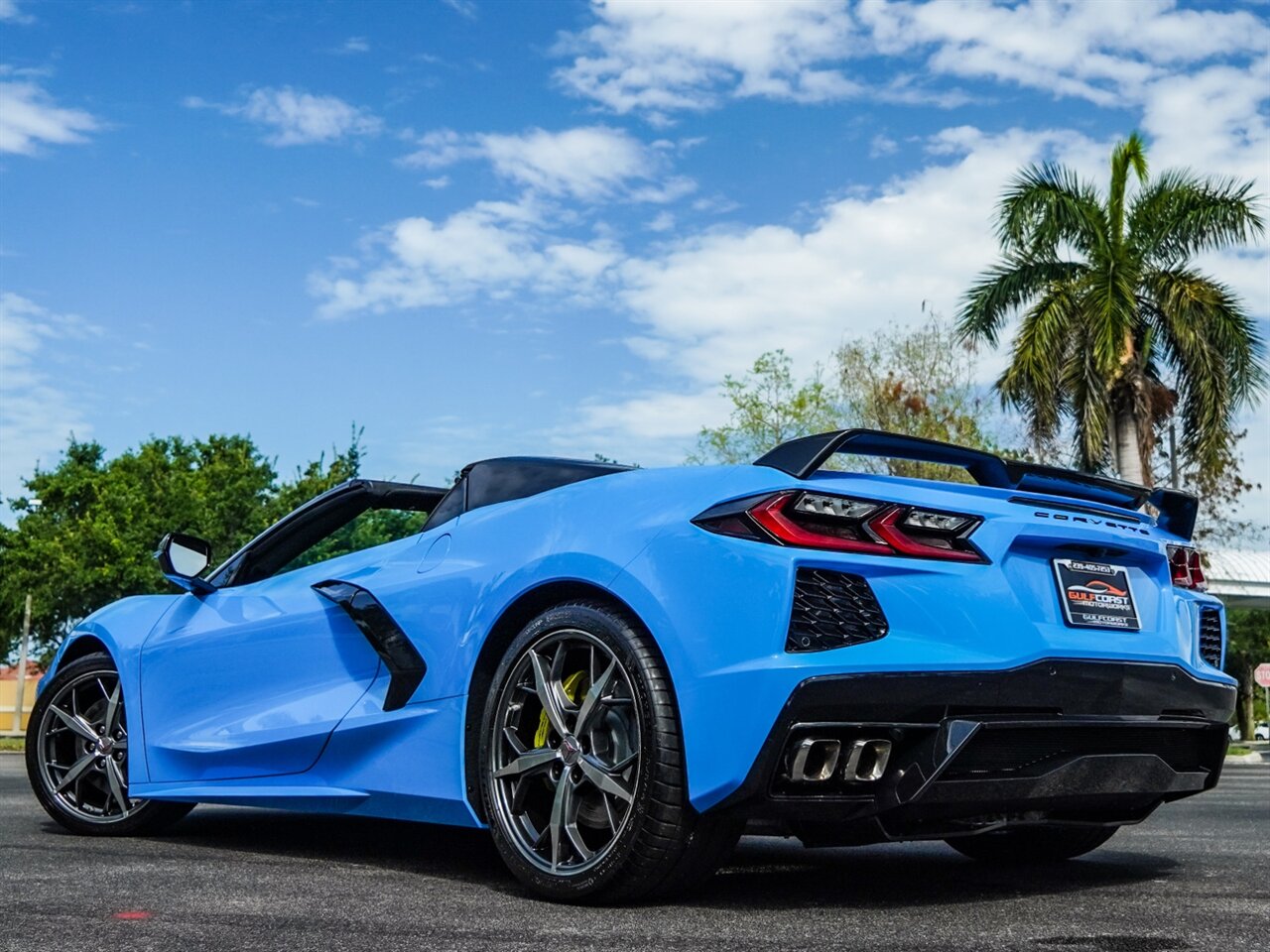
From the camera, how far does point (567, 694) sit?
391 centimetres

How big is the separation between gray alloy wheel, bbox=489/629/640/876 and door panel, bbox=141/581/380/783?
2.49 feet

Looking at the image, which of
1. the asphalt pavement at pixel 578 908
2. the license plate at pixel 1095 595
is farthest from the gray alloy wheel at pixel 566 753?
the license plate at pixel 1095 595

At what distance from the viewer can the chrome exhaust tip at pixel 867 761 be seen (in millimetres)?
3445

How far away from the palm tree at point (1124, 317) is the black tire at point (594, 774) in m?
21.5

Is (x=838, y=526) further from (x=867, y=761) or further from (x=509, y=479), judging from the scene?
(x=509, y=479)

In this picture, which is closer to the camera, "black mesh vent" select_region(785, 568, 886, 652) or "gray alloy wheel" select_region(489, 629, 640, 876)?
"black mesh vent" select_region(785, 568, 886, 652)

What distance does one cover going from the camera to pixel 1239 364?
24422 millimetres

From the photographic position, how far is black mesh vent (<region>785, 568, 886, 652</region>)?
135 inches

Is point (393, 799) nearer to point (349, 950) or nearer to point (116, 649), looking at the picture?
point (349, 950)

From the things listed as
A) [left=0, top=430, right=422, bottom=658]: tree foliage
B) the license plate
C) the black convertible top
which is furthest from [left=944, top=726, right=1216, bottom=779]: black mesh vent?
[left=0, top=430, right=422, bottom=658]: tree foliage

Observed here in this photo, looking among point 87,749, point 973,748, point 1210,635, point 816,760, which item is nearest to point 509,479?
point 816,760

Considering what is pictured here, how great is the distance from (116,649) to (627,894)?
9.76ft

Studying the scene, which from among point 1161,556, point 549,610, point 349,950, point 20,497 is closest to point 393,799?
point 549,610

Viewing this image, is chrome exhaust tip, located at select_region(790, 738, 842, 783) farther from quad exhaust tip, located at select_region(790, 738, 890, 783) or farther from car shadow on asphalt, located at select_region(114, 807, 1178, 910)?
car shadow on asphalt, located at select_region(114, 807, 1178, 910)
